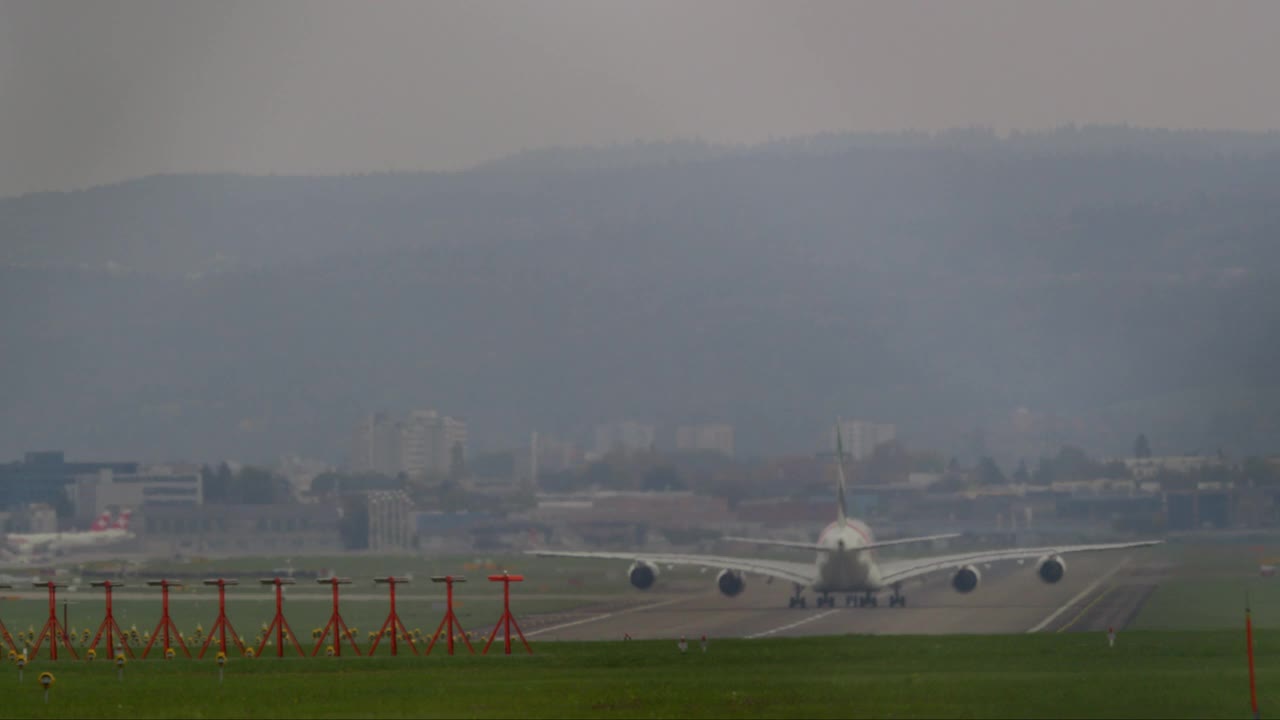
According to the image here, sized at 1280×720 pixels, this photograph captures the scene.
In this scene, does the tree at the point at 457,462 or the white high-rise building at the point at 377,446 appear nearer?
the tree at the point at 457,462

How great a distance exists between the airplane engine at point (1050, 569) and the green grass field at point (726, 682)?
819 inches

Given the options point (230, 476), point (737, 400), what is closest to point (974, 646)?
point (230, 476)

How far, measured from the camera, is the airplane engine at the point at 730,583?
7856 centimetres

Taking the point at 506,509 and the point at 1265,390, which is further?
the point at 506,509

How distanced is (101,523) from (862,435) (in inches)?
2534

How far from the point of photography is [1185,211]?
18838 cm

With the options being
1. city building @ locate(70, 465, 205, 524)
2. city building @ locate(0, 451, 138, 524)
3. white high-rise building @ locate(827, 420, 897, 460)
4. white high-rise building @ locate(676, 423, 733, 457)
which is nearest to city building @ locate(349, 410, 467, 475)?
city building @ locate(70, 465, 205, 524)

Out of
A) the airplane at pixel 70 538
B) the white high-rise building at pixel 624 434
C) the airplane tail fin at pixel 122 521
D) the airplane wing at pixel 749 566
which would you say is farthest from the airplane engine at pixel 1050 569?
the airplane tail fin at pixel 122 521

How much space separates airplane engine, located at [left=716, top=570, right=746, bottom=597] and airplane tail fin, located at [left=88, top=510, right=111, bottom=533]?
72915 mm

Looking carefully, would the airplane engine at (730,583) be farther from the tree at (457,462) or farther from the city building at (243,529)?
the tree at (457,462)

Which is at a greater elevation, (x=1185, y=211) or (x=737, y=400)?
Answer: (x=1185, y=211)

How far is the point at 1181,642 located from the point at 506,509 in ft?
257

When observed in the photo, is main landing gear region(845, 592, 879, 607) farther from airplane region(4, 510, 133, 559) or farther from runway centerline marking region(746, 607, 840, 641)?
airplane region(4, 510, 133, 559)

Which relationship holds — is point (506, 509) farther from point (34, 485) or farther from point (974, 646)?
point (974, 646)
